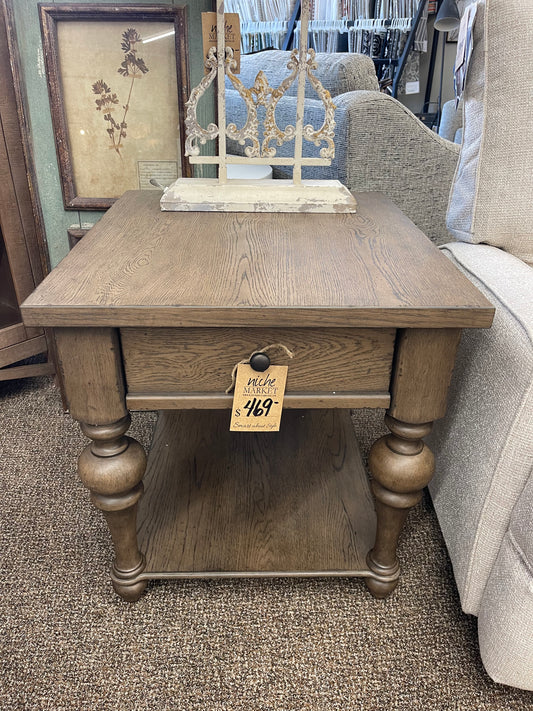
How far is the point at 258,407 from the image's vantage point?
69 centimetres

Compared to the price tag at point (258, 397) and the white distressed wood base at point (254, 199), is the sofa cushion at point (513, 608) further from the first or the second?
the white distressed wood base at point (254, 199)

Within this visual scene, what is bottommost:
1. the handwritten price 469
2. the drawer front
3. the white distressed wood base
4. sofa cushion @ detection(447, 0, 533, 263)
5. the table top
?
the handwritten price 469

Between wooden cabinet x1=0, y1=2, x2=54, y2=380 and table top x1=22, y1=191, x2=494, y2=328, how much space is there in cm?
43

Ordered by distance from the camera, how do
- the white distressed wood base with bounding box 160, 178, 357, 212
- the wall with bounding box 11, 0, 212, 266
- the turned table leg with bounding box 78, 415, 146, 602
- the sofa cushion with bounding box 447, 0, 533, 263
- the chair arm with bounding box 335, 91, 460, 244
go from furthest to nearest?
1. the chair arm with bounding box 335, 91, 460, 244
2. the wall with bounding box 11, 0, 212, 266
3. the white distressed wood base with bounding box 160, 178, 357, 212
4. the sofa cushion with bounding box 447, 0, 533, 263
5. the turned table leg with bounding box 78, 415, 146, 602

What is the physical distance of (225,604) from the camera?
34.4 inches

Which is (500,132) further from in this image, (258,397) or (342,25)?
(342,25)

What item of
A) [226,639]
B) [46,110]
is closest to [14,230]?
[46,110]

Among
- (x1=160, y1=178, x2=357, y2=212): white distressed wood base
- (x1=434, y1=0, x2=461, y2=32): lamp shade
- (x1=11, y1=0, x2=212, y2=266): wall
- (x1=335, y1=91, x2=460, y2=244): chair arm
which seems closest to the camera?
(x1=160, y1=178, x2=357, y2=212): white distressed wood base

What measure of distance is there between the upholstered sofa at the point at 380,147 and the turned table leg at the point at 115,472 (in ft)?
3.11

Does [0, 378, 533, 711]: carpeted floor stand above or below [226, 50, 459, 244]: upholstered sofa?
below

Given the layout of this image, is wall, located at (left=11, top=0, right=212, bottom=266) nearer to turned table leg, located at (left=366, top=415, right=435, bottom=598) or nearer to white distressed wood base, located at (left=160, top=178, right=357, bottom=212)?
white distressed wood base, located at (left=160, top=178, right=357, bottom=212)

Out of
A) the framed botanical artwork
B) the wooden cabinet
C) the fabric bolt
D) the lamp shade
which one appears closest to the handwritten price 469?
the fabric bolt

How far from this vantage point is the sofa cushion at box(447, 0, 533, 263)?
0.86m

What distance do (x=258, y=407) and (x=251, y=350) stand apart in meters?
0.08
